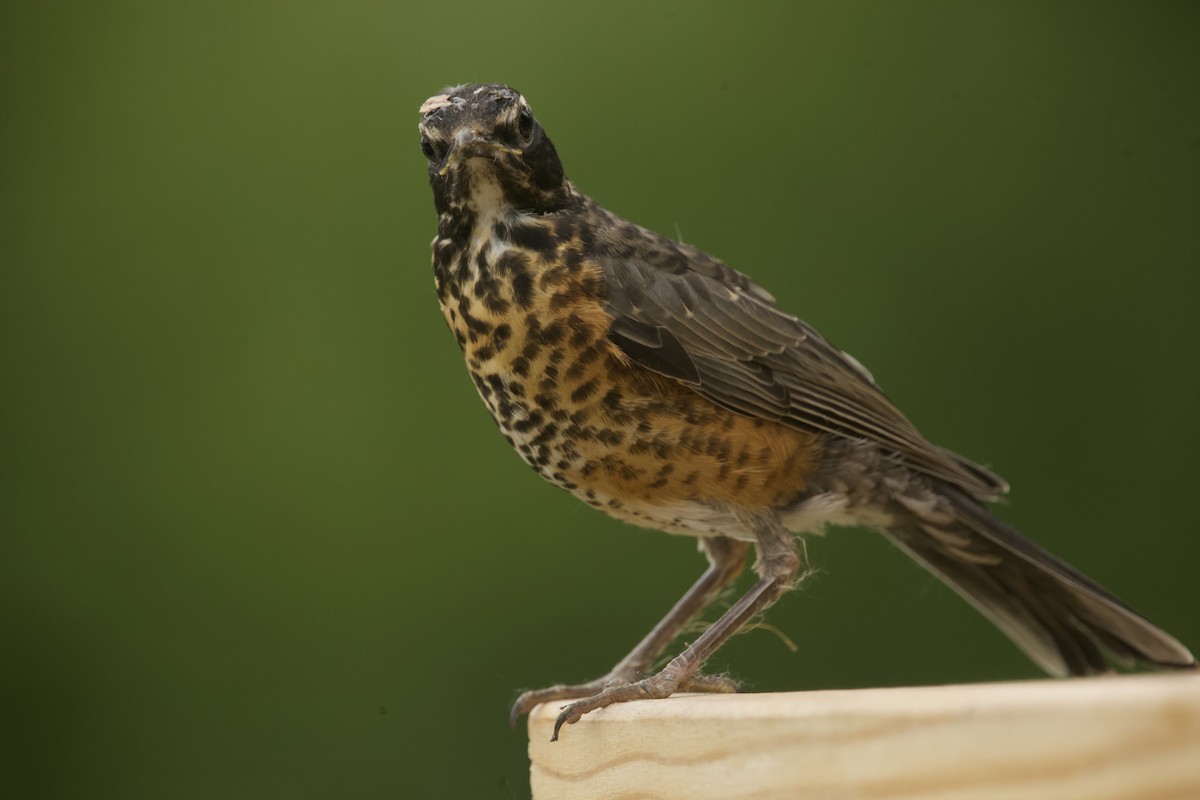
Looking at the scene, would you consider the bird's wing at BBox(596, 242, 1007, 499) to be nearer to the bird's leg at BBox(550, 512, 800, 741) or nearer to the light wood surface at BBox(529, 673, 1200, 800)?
the bird's leg at BBox(550, 512, 800, 741)

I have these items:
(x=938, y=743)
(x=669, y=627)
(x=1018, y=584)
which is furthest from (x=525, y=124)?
(x=938, y=743)

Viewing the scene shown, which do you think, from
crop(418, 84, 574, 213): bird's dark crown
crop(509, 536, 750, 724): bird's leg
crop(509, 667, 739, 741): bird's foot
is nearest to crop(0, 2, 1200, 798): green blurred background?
crop(509, 536, 750, 724): bird's leg

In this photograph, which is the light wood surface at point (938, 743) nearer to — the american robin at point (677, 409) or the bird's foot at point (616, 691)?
the bird's foot at point (616, 691)

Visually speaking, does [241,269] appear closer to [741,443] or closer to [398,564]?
[398,564]

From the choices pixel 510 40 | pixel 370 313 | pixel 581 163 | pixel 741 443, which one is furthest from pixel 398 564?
pixel 741 443

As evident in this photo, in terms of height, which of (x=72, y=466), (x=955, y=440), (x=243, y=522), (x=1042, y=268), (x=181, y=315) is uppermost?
(x=181, y=315)

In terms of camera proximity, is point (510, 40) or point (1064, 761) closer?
point (1064, 761)
